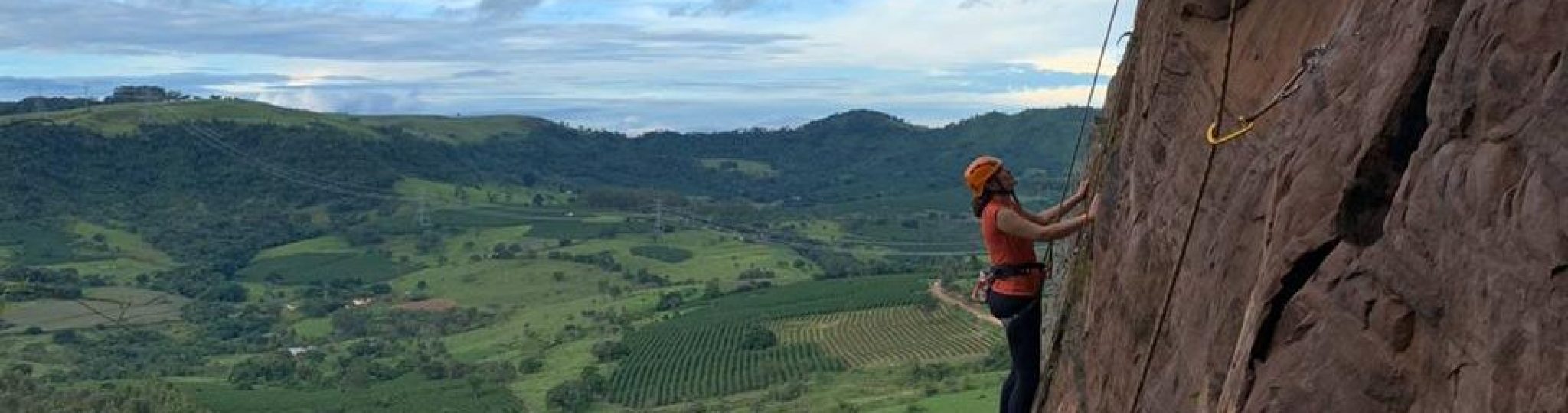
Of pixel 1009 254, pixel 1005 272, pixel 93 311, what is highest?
pixel 1009 254

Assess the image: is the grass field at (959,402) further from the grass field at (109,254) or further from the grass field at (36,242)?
the grass field at (36,242)

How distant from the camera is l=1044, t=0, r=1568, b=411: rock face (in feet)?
16.2

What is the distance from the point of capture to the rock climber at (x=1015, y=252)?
9.88 m

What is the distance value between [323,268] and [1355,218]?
177 metres

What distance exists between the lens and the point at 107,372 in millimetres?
116562

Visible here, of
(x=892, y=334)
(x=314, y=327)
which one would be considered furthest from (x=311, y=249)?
(x=892, y=334)

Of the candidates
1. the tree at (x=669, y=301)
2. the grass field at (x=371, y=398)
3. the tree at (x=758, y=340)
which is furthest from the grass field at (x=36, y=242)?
the tree at (x=758, y=340)

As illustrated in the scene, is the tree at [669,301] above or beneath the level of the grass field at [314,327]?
above

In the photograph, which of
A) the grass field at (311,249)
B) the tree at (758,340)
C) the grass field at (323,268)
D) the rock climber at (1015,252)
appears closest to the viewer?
the rock climber at (1015,252)

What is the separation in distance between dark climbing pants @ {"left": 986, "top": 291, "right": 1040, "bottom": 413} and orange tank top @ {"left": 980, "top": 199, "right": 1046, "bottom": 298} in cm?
7

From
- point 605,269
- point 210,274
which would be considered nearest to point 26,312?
point 210,274

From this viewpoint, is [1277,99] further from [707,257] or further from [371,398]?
[707,257]

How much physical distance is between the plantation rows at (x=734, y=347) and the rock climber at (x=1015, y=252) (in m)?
85.4

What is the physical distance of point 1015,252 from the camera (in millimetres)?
10297
